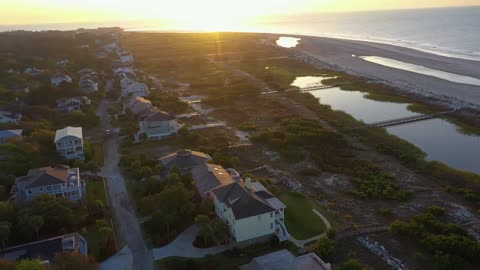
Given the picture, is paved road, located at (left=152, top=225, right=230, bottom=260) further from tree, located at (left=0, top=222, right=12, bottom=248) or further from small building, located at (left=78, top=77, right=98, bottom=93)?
small building, located at (left=78, top=77, right=98, bottom=93)

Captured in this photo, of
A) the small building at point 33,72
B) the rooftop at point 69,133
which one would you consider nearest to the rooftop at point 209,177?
the rooftop at point 69,133

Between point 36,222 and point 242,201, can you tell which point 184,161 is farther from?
point 36,222

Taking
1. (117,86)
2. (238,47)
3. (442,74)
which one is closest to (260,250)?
(117,86)

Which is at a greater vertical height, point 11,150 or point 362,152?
point 11,150

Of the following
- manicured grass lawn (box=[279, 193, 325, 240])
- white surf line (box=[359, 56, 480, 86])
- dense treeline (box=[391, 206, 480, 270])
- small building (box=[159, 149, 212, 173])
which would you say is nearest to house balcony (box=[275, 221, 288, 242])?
manicured grass lawn (box=[279, 193, 325, 240])

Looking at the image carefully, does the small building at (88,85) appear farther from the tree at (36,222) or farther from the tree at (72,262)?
the tree at (72,262)

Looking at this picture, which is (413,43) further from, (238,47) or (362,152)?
(362,152)

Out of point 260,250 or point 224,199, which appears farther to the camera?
point 224,199

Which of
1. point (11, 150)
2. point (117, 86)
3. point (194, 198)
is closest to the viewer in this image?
point (194, 198)
